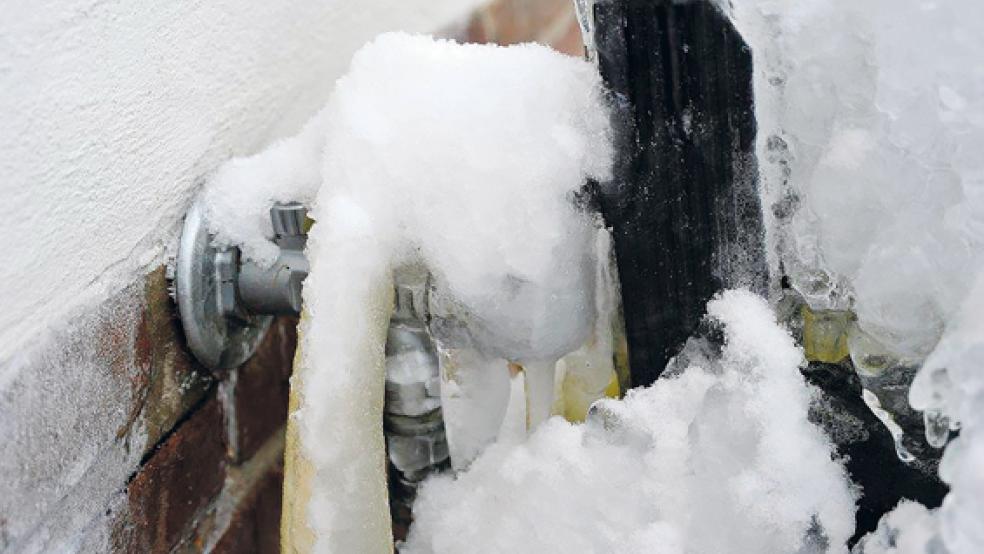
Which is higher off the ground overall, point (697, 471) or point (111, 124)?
point (111, 124)

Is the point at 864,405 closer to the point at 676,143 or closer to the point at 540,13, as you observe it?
the point at 676,143

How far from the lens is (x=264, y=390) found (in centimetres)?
83

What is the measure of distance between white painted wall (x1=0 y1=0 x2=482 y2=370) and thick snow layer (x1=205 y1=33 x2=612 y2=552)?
0.11m

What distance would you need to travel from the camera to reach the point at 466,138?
60 cm

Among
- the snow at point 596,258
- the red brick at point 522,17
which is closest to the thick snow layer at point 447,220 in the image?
the snow at point 596,258

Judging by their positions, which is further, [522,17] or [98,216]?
[522,17]

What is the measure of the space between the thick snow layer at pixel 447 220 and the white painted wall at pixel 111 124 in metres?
0.11

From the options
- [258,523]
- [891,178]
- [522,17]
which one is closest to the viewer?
[891,178]

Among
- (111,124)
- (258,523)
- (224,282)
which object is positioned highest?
(111,124)

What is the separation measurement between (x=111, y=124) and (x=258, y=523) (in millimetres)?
382

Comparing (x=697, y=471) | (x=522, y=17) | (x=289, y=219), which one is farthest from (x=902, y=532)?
(x=522, y=17)

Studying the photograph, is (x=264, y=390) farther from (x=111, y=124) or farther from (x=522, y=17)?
(x=522, y=17)

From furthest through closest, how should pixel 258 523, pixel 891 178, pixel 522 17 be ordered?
pixel 522 17
pixel 258 523
pixel 891 178

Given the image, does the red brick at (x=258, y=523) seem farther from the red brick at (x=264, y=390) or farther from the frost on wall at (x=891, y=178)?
the frost on wall at (x=891, y=178)
